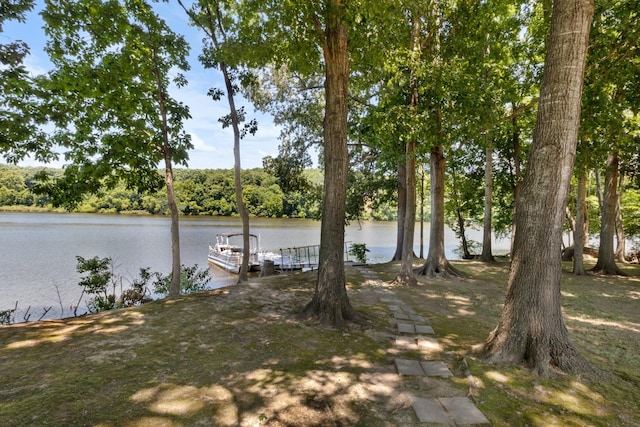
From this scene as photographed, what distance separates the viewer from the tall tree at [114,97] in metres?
5.91

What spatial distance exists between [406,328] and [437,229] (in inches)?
201

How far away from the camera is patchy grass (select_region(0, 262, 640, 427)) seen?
2402mm

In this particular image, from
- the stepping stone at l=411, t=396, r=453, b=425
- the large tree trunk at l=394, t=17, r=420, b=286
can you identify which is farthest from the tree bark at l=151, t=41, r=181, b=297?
the stepping stone at l=411, t=396, r=453, b=425

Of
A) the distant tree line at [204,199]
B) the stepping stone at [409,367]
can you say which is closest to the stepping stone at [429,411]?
the stepping stone at [409,367]

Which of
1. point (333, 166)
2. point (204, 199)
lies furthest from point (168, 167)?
point (204, 199)

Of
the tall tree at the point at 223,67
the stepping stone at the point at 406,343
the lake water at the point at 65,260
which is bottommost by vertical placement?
the lake water at the point at 65,260

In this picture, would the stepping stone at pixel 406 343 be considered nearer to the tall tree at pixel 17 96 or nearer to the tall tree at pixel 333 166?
the tall tree at pixel 333 166

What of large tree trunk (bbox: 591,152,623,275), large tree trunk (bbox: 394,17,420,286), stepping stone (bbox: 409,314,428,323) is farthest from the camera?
large tree trunk (bbox: 591,152,623,275)

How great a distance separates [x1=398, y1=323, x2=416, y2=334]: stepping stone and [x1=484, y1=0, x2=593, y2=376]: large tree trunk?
4.49ft

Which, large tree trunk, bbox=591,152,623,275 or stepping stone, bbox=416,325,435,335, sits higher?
large tree trunk, bbox=591,152,623,275

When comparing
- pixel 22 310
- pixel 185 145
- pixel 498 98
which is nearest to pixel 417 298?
pixel 498 98

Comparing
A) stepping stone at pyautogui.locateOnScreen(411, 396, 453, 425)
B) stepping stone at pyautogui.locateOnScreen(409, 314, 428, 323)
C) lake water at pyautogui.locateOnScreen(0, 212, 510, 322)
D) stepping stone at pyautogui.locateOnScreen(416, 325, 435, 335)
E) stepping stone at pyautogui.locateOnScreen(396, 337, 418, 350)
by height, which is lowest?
lake water at pyautogui.locateOnScreen(0, 212, 510, 322)

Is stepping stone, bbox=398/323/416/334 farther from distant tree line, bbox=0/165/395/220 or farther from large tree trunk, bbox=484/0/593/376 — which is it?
distant tree line, bbox=0/165/395/220

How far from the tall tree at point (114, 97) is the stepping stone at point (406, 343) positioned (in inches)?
215
